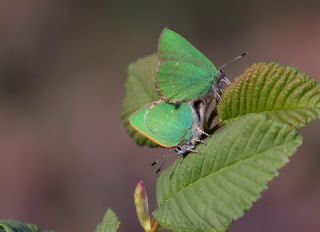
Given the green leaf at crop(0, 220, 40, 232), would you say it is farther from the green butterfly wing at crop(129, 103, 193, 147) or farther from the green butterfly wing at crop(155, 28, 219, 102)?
the green butterfly wing at crop(155, 28, 219, 102)

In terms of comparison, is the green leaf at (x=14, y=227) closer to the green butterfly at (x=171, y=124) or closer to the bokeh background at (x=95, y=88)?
the green butterfly at (x=171, y=124)

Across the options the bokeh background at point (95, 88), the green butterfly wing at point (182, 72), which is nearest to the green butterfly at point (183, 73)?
the green butterfly wing at point (182, 72)

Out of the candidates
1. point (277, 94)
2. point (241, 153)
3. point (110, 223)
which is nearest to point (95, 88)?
point (110, 223)

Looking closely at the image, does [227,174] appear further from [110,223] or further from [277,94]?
[110,223]

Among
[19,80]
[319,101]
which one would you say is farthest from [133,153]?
[319,101]

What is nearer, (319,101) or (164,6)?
(319,101)

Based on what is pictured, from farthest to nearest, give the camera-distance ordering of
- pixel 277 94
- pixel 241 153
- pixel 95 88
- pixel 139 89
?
pixel 95 88 → pixel 139 89 → pixel 277 94 → pixel 241 153

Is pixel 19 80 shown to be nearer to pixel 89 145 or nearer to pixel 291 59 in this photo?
pixel 89 145

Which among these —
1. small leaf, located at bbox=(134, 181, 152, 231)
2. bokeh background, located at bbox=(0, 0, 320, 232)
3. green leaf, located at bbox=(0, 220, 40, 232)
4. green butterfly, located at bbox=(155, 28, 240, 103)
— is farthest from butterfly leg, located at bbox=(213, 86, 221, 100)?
bokeh background, located at bbox=(0, 0, 320, 232)
